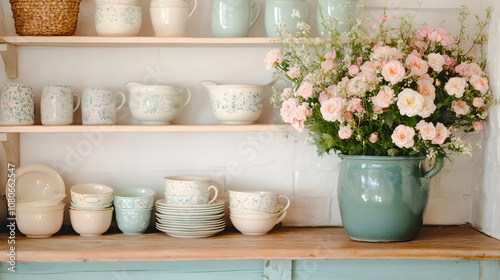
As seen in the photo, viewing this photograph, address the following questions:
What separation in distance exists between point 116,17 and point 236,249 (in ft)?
2.76

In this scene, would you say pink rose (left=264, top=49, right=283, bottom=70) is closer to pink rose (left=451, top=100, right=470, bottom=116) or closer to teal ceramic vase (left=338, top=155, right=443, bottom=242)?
teal ceramic vase (left=338, top=155, right=443, bottom=242)

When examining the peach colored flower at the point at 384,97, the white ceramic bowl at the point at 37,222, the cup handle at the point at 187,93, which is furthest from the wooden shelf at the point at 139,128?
the peach colored flower at the point at 384,97

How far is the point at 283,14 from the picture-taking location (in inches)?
83.0

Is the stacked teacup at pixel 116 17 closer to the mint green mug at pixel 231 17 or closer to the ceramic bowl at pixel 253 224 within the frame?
the mint green mug at pixel 231 17

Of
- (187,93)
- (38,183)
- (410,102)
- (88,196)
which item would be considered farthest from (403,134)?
(38,183)

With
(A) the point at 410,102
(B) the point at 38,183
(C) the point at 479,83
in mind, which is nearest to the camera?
(A) the point at 410,102

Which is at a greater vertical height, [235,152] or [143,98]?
[143,98]

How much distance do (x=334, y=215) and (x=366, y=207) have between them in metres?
0.35

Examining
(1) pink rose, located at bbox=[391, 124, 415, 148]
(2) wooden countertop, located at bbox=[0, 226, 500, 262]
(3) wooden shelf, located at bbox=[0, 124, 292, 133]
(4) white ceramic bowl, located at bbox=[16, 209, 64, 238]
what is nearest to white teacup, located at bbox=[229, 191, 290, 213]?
(2) wooden countertop, located at bbox=[0, 226, 500, 262]

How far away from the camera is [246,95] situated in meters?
2.10

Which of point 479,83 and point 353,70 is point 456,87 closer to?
point 479,83

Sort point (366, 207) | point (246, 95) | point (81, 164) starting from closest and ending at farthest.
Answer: point (366, 207) < point (246, 95) < point (81, 164)

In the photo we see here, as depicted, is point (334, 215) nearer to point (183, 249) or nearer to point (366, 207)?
point (366, 207)

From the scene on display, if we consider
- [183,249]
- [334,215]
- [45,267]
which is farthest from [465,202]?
[45,267]
